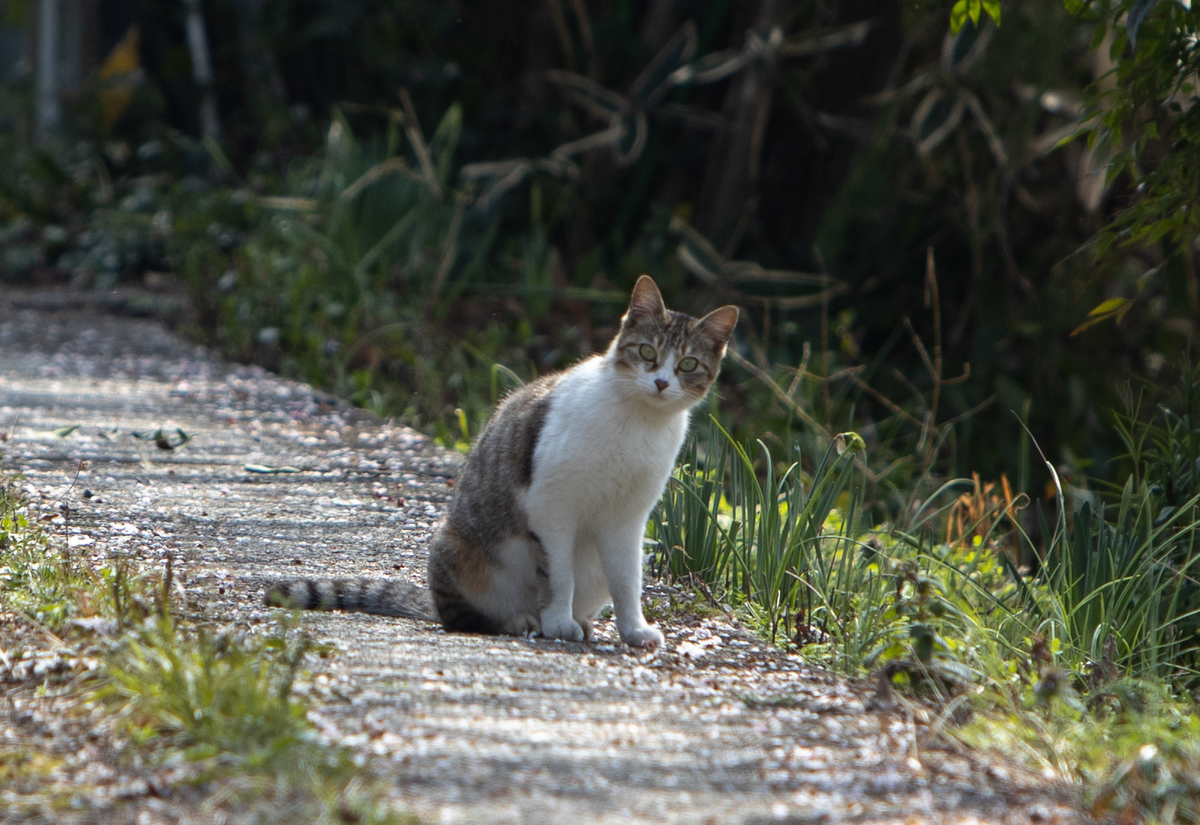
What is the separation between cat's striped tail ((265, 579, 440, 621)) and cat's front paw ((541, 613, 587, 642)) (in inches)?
13.7

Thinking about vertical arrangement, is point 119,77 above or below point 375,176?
above

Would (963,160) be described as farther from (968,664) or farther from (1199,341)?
(968,664)

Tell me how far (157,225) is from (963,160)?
16.5 ft

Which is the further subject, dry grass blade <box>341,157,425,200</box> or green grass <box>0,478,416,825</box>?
dry grass blade <box>341,157,425,200</box>

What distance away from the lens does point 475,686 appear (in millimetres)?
2104

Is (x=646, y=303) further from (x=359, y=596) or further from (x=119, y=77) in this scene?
(x=119, y=77)

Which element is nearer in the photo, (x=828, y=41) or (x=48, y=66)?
(x=828, y=41)

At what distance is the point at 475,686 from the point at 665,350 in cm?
112

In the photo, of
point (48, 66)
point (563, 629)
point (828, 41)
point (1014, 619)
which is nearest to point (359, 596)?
point (563, 629)

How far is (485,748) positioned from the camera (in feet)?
5.93

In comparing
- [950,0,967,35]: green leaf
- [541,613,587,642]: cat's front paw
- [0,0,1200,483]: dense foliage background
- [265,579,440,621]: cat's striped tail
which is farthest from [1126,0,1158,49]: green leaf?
[0,0,1200,483]: dense foliage background

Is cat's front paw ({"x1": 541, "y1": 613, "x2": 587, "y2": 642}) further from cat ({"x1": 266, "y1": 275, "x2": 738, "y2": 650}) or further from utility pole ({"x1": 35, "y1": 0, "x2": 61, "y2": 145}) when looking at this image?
utility pole ({"x1": 35, "y1": 0, "x2": 61, "y2": 145})

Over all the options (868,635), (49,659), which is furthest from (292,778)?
(868,635)

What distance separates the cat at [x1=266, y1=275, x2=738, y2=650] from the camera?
8.92ft
